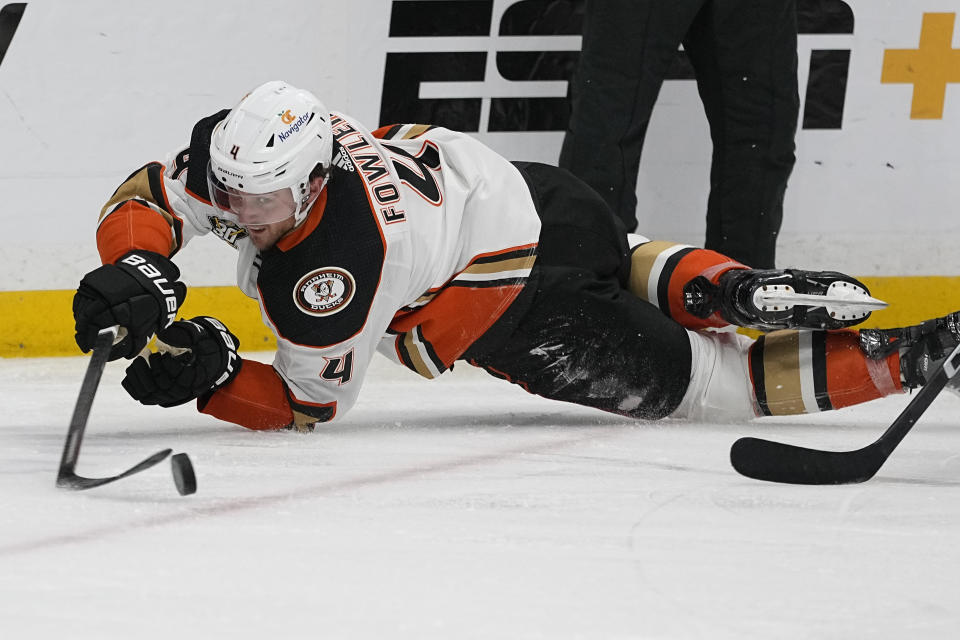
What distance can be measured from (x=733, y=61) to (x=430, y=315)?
1.53 m

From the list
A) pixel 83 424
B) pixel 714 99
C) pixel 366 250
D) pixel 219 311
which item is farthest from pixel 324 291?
pixel 714 99

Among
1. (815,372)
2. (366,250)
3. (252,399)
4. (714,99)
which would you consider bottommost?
(252,399)

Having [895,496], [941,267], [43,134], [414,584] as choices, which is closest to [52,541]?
[414,584]

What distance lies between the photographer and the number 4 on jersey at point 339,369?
6.66ft

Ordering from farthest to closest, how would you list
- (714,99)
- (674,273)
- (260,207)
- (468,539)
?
(714,99) < (674,273) < (260,207) < (468,539)

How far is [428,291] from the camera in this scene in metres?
2.14

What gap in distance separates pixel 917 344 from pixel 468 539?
3.63ft

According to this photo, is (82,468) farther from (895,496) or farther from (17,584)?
(895,496)

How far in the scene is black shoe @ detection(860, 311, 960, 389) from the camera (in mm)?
2156

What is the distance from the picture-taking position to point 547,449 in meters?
2.11

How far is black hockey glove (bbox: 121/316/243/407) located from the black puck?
0.47 meters

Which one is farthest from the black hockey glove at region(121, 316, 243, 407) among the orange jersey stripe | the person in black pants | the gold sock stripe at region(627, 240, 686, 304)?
the person in black pants

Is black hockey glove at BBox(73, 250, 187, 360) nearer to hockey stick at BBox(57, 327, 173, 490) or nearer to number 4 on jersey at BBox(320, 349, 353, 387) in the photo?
hockey stick at BBox(57, 327, 173, 490)

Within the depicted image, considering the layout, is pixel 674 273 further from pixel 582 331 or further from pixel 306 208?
pixel 306 208
